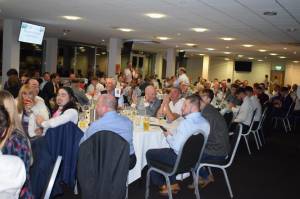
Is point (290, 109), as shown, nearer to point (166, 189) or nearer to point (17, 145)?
point (166, 189)

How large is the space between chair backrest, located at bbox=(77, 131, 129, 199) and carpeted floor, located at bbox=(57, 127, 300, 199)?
117 cm

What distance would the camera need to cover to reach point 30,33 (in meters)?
10.6

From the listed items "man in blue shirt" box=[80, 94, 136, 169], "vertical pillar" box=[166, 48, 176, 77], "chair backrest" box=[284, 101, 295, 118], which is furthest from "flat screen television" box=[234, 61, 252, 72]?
"man in blue shirt" box=[80, 94, 136, 169]

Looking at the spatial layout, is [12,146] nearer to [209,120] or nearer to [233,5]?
[209,120]

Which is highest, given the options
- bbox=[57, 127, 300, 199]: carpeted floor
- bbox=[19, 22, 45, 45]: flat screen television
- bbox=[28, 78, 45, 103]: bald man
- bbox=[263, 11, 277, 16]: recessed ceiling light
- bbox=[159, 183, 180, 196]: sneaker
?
bbox=[263, 11, 277, 16]: recessed ceiling light

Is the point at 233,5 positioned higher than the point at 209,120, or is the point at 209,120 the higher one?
the point at 233,5

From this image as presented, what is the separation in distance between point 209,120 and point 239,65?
24.0m

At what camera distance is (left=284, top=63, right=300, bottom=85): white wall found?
2536 cm

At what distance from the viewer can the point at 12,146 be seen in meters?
2.32

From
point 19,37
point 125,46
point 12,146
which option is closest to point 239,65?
point 125,46

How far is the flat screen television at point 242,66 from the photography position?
88.6ft

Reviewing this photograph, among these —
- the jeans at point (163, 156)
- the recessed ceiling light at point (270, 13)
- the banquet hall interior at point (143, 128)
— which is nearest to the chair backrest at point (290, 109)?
the banquet hall interior at point (143, 128)

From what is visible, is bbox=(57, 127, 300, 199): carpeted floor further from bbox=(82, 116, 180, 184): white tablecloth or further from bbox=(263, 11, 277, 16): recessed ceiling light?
bbox=(263, 11, 277, 16): recessed ceiling light

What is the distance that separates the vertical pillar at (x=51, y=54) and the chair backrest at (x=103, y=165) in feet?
45.7
